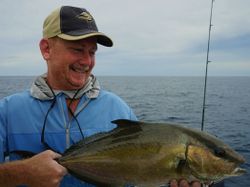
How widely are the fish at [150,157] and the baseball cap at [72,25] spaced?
3.98ft

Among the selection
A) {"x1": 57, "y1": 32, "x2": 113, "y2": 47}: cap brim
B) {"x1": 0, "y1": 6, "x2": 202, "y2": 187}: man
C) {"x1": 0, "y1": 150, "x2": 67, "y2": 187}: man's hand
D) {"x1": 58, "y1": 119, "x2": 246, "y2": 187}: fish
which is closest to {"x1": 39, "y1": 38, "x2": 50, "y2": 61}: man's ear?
{"x1": 0, "y1": 6, "x2": 202, "y2": 187}: man

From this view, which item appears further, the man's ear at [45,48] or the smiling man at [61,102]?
the man's ear at [45,48]

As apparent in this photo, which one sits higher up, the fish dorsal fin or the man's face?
the man's face

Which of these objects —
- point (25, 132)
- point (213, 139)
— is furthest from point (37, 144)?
point (213, 139)

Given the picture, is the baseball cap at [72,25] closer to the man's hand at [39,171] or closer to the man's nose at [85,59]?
the man's nose at [85,59]

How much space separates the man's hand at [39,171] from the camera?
3.16m

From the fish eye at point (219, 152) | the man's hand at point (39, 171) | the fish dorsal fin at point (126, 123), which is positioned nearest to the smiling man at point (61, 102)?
the man's hand at point (39, 171)

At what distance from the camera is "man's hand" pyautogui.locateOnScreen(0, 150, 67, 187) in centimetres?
316

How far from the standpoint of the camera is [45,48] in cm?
431

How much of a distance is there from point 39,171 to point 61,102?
122 centimetres

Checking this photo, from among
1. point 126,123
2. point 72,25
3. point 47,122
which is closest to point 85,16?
point 72,25

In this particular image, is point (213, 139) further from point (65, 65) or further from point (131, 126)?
point (65, 65)

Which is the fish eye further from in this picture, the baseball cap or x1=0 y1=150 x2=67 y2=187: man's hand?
the baseball cap

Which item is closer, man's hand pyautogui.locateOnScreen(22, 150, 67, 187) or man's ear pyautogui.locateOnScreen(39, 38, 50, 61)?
man's hand pyautogui.locateOnScreen(22, 150, 67, 187)
